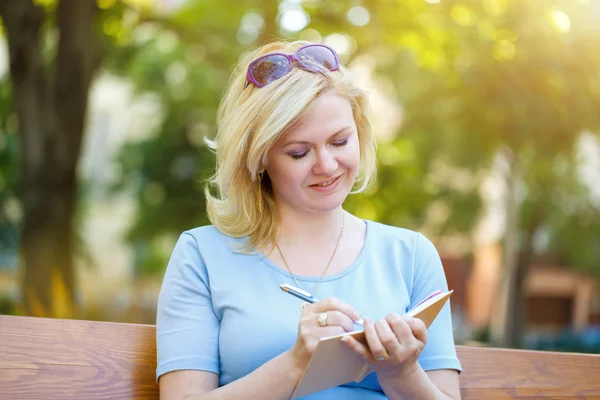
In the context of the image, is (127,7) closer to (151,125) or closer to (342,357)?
(151,125)

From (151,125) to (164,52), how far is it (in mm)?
1514

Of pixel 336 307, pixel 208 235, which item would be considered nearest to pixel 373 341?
pixel 336 307

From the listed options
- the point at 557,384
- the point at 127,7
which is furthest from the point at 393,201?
the point at 557,384

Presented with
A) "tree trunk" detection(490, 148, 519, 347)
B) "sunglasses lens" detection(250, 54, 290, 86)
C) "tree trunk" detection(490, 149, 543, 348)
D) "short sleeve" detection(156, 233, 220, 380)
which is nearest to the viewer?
"short sleeve" detection(156, 233, 220, 380)

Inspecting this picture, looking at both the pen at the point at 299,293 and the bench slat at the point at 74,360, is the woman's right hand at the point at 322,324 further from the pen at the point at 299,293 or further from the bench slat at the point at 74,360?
the bench slat at the point at 74,360

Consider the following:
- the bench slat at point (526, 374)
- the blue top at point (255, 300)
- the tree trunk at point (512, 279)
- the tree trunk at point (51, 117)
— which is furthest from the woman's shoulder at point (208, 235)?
the tree trunk at point (512, 279)

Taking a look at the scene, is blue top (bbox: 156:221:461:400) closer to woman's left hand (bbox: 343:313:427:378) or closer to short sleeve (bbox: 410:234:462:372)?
short sleeve (bbox: 410:234:462:372)

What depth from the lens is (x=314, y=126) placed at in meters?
2.13

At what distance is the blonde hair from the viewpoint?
6.96 ft

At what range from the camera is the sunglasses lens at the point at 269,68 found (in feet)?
Result: 7.03

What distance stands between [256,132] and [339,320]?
2.07 ft

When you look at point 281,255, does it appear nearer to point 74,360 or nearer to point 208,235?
point 208,235

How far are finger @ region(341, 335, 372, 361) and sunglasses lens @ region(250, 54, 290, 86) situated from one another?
803 mm

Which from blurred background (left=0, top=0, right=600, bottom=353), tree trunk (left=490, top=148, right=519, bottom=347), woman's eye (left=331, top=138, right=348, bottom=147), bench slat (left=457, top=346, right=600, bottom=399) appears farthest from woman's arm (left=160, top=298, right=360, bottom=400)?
tree trunk (left=490, top=148, right=519, bottom=347)
